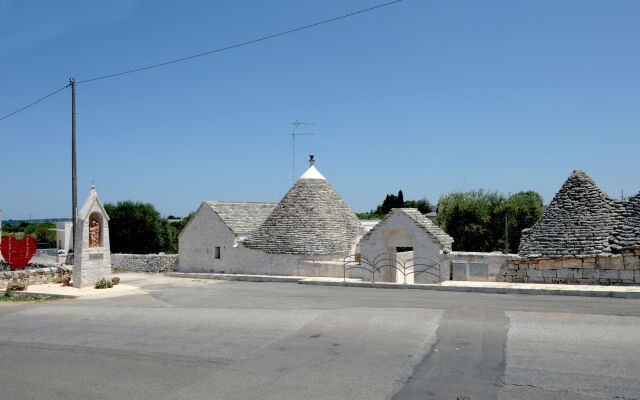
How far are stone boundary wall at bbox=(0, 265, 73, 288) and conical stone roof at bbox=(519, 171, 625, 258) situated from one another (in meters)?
18.5

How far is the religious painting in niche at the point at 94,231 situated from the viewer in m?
21.0

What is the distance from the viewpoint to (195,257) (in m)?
27.9

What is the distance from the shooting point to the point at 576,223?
2038cm

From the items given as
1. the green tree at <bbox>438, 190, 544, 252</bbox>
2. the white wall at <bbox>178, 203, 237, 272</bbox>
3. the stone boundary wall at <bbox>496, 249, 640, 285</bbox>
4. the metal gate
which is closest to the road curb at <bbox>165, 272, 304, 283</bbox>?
the white wall at <bbox>178, 203, 237, 272</bbox>

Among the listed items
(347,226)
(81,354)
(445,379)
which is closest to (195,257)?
(347,226)

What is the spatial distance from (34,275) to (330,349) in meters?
16.5

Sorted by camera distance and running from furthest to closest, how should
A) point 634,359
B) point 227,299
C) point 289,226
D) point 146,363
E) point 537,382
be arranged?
point 289,226 < point 227,299 < point 146,363 < point 634,359 < point 537,382

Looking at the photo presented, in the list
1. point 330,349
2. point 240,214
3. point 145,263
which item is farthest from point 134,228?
point 330,349

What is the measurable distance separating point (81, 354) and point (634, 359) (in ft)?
32.3

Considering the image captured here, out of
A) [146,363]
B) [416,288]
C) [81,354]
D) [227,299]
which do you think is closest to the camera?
[146,363]

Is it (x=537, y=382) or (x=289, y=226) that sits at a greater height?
(x=289, y=226)

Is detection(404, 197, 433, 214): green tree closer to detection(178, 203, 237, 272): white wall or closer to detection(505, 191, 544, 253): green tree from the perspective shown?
detection(505, 191, 544, 253): green tree

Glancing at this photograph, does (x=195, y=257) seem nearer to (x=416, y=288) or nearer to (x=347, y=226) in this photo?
(x=347, y=226)

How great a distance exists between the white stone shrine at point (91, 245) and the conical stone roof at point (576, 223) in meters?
15.7
